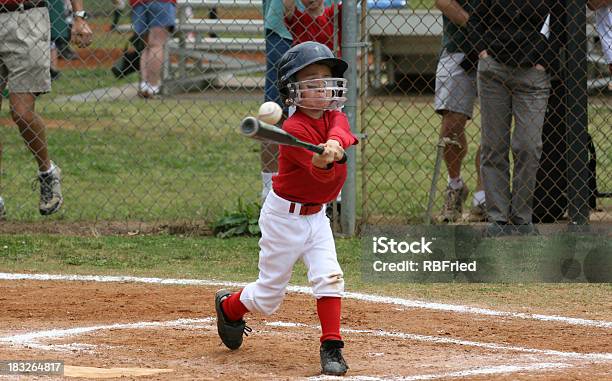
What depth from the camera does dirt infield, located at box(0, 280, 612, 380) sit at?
15.5ft

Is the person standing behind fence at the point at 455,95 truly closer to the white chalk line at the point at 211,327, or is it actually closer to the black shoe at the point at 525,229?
the black shoe at the point at 525,229

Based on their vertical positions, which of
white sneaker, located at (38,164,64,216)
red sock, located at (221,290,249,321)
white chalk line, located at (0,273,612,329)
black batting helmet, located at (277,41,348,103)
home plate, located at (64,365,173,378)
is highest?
black batting helmet, located at (277,41,348,103)

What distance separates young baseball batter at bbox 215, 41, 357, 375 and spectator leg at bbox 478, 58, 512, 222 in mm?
2937

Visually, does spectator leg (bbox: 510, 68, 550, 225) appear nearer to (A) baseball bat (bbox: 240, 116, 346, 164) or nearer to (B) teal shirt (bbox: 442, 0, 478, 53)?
(B) teal shirt (bbox: 442, 0, 478, 53)

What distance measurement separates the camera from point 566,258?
735 cm

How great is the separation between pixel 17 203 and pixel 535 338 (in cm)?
504

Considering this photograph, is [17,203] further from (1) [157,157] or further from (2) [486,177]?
(2) [486,177]

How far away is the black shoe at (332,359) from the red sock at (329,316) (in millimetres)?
29

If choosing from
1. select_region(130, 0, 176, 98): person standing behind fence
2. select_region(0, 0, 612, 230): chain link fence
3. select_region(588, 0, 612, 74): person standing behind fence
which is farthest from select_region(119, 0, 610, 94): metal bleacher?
select_region(588, 0, 612, 74): person standing behind fence

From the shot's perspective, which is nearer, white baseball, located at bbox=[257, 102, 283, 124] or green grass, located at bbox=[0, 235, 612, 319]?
white baseball, located at bbox=[257, 102, 283, 124]

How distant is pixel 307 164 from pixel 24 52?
3.89 meters

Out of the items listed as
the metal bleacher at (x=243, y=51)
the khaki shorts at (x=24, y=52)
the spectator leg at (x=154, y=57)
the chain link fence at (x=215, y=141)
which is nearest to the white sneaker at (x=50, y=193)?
the chain link fence at (x=215, y=141)

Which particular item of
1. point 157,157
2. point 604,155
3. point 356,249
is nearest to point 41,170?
point 356,249

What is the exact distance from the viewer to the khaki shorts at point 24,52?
7984 millimetres
